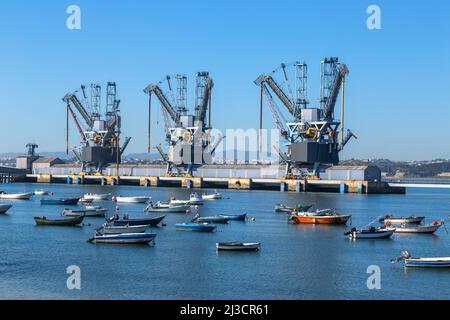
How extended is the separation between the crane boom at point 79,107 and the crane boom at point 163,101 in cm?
2046

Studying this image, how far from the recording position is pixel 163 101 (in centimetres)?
16012

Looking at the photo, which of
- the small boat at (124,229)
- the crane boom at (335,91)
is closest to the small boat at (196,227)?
the small boat at (124,229)

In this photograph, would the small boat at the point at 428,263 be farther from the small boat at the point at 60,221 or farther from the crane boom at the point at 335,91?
the crane boom at the point at 335,91

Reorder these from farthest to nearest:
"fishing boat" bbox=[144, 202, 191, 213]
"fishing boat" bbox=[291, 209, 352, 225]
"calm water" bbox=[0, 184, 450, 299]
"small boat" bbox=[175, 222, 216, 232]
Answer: "fishing boat" bbox=[144, 202, 191, 213] < "fishing boat" bbox=[291, 209, 352, 225] < "small boat" bbox=[175, 222, 216, 232] < "calm water" bbox=[0, 184, 450, 299]


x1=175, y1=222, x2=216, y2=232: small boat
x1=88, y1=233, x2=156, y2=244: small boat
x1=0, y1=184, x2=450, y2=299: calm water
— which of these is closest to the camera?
x1=0, y1=184, x2=450, y2=299: calm water

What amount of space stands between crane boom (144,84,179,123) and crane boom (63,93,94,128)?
20.5 m

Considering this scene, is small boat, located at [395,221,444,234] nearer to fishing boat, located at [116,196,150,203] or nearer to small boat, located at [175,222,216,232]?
small boat, located at [175,222,216,232]

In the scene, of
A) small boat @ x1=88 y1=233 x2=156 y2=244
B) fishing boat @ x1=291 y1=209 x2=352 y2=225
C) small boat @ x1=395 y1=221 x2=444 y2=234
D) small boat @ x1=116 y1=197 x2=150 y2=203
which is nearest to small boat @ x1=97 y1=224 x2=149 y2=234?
small boat @ x1=88 y1=233 x2=156 y2=244

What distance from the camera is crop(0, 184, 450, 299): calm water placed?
37656 mm

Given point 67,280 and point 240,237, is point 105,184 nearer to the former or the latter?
point 240,237

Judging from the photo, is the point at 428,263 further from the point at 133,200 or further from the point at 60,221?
the point at 133,200

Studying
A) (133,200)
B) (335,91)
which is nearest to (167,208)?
(133,200)
